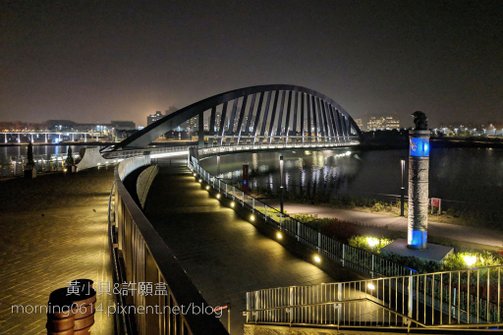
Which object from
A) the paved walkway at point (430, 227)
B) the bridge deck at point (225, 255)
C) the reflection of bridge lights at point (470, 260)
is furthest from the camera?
the paved walkway at point (430, 227)

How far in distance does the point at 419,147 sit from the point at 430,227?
10865mm

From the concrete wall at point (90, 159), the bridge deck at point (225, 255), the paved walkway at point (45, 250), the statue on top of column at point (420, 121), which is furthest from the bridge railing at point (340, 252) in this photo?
the concrete wall at point (90, 159)

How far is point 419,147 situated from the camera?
15.0 meters

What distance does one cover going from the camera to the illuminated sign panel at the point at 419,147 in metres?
15.0

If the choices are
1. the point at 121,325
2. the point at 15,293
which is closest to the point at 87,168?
the point at 15,293

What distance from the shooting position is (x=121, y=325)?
14.1 feet

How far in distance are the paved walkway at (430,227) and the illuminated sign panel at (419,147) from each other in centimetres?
778

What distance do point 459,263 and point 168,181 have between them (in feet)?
72.0

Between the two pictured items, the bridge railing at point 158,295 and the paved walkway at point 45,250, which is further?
the paved walkway at point 45,250

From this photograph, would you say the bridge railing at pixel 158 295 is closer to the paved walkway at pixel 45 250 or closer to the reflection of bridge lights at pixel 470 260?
the paved walkway at pixel 45 250

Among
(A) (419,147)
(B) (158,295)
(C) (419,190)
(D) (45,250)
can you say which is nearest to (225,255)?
(D) (45,250)

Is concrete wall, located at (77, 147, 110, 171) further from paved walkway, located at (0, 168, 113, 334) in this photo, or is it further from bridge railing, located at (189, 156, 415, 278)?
bridge railing, located at (189, 156, 415, 278)

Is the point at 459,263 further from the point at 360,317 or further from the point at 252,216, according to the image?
the point at 252,216

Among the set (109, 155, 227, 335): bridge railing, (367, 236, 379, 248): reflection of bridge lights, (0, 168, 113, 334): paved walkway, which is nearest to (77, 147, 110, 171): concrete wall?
(0, 168, 113, 334): paved walkway
